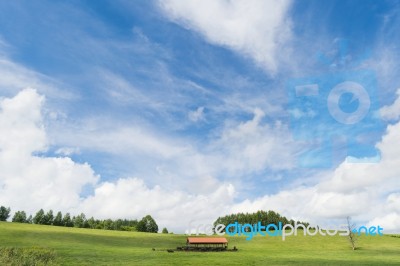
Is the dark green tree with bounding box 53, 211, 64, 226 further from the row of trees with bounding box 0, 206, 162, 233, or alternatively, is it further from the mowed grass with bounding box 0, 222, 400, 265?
the mowed grass with bounding box 0, 222, 400, 265

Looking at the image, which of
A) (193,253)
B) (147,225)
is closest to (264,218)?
(147,225)

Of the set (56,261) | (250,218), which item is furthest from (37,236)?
(250,218)

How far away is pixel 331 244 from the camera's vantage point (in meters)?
89.9

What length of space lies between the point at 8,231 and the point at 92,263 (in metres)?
45.6

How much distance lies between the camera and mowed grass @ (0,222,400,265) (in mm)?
48875

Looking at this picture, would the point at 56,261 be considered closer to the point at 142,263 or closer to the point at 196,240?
the point at 142,263

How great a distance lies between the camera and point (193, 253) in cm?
6375

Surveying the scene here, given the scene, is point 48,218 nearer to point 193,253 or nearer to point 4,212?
point 4,212

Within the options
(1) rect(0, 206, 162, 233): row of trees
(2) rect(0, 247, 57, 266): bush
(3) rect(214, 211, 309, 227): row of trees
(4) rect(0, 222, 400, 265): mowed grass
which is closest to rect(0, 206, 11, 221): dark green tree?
(1) rect(0, 206, 162, 233): row of trees

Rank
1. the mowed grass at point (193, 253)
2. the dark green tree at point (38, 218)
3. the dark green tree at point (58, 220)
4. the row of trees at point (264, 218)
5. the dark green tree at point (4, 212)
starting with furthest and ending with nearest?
the row of trees at point (264, 218), the dark green tree at point (4, 212), the dark green tree at point (58, 220), the dark green tree at point (38, 218), the mowed grass at point (193, 253)

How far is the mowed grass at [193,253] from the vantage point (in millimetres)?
48875

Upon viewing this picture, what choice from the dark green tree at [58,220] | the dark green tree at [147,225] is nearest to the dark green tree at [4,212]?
the dark green tree at [58,220]

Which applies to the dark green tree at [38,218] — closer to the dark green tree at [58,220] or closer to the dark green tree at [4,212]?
the dark green tree at [58,220]

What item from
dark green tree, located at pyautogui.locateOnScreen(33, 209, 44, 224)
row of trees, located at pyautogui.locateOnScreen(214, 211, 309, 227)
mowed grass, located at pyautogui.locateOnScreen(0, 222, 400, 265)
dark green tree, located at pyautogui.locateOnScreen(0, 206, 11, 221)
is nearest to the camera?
mowed grass, located at pyautogui.locateOnScreen(0, 222, 400, 265)
